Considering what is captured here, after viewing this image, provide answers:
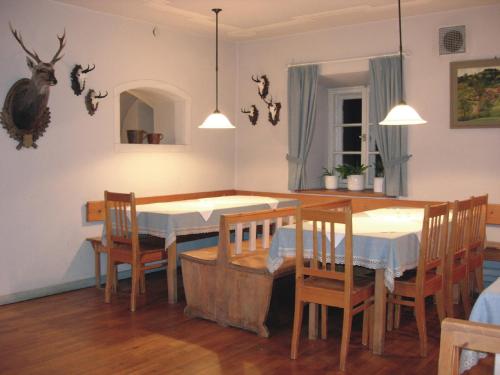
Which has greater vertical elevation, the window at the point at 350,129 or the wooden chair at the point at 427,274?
the window at the point at 350,129

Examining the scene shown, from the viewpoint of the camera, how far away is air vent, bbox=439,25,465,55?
5289 millimetres

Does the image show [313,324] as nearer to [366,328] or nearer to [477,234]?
[366,328]

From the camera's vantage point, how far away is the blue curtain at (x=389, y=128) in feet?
18.5

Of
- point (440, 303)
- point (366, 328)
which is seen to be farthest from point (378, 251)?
point (440, 303)

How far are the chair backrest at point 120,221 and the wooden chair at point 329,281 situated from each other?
1.55 m

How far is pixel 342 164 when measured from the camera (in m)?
6.73

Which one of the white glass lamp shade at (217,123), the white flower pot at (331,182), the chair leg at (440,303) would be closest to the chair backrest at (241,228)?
the white glass lamp shade at (217,123)

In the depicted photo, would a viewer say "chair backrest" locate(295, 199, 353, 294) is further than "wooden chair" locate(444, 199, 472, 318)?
No

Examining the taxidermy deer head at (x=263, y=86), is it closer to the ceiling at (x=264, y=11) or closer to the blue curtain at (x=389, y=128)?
the ceiling at (x=264, y=11)

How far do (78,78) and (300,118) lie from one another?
8.01ft

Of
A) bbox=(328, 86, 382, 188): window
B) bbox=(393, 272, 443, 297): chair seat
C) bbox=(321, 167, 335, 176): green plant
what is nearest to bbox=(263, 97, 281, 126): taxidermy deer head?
bbox=(328, 86, 382, 188): window

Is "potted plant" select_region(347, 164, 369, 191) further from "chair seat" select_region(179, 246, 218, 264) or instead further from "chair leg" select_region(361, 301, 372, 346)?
"chair leg" select_region(361, 301, 372, 346)

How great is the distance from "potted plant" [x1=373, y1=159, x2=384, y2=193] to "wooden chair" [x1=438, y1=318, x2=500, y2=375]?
462 cm

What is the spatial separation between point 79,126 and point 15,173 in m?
0.76
